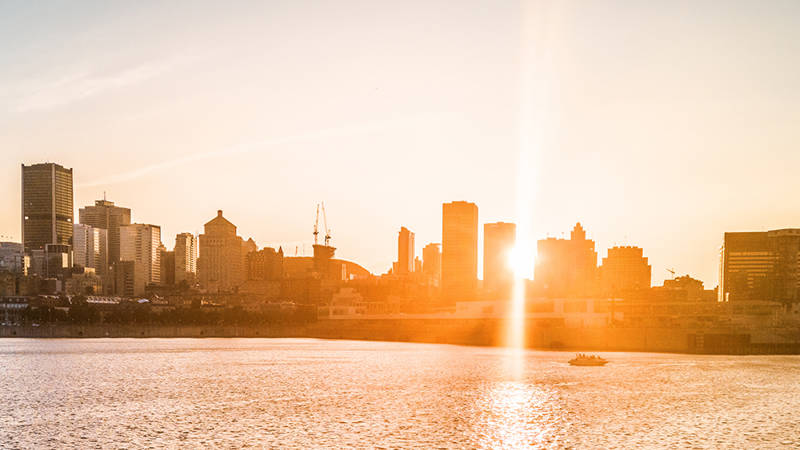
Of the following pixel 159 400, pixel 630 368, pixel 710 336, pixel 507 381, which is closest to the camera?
pixel 159 400

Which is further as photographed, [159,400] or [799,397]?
[799,397]

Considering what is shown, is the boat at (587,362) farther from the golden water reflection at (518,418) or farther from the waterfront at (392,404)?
the golden water reflection at (518,418)

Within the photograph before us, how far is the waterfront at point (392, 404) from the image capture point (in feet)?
193

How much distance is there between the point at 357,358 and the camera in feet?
457

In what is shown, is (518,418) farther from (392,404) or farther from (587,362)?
(587,362)

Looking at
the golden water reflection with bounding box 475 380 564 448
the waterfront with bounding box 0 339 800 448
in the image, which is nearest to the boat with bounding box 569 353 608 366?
the waterfront with bounding box 0 339 800 448

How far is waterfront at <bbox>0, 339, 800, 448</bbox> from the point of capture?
58.8 metres

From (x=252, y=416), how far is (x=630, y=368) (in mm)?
72261

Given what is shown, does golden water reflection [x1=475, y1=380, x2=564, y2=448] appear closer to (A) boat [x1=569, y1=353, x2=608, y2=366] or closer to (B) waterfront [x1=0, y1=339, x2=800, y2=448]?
(B) waterfront [x1=0, y1=339, x2=800, y2=448]

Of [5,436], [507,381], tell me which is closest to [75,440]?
[5,436]

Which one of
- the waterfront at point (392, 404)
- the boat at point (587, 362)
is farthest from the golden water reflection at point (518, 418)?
the boat at point (587, 362)

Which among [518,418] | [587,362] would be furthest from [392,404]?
[587,362]

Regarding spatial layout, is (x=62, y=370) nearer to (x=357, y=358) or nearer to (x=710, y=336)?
(x=357, y=358)

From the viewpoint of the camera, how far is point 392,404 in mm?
76500
